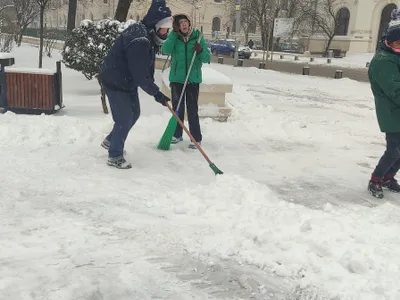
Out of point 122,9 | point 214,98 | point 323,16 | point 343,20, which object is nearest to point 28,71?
point 214,98

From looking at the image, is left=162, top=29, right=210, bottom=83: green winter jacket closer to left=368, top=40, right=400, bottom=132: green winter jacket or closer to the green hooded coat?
the green hooded coat

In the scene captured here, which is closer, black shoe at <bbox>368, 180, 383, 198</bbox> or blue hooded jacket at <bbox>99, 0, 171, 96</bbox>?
blue hooded jacket at <bbox>99, 0, 171, 96</bbox>

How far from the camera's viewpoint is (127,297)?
8.25 feet

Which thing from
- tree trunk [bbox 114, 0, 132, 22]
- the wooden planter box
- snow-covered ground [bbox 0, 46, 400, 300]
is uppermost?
tree trunk [bbox 114, 0, 132, 22]

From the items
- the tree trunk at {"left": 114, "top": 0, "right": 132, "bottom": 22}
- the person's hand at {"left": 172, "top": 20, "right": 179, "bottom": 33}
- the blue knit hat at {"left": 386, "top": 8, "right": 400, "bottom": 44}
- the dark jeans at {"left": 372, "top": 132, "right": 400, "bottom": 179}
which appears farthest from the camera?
the tree trunk at {"left": 114, "top": 0, "right": 132, "bottom": 22}

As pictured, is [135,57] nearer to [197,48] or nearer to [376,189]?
[197,48]

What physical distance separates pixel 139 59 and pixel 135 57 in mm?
43

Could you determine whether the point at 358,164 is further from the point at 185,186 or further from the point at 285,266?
the point at 285,266

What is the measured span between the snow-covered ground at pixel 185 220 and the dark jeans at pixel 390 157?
0.29 m

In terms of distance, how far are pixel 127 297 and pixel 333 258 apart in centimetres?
135

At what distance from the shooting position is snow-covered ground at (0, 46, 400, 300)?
2.68m

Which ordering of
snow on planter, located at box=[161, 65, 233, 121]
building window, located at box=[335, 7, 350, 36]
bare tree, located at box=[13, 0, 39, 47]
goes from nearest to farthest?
snow on planter, located at box=[161, 65, 233, 121] < bare tree, located at box=[13, 0, 39, 47] < building window, located at box=[335, 7, 350, 36]

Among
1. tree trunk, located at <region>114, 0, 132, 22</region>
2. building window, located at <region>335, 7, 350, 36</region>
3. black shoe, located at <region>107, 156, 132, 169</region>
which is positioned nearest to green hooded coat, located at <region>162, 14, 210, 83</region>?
black shoe, located at <region>107, 156, 132, 169</region>

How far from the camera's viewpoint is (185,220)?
11.5 ft
